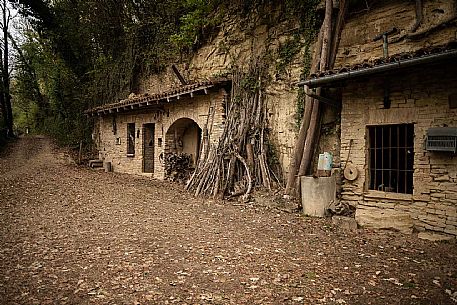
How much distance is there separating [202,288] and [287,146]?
222 inches

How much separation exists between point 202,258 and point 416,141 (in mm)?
4574

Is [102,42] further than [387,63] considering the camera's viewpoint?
Yes

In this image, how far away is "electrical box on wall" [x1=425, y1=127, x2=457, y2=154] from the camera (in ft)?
17.4

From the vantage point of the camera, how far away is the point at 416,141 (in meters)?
5.92

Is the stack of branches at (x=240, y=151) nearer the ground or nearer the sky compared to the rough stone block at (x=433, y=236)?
nearer the sky

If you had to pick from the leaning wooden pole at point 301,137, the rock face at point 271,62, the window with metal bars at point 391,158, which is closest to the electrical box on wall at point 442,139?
the window with metal bars at point 391,158

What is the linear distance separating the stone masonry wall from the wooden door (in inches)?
349

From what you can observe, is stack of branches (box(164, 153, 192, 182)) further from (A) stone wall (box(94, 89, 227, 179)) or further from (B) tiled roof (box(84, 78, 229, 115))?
(B) tiled roof (box(84, 78, 229, 115))

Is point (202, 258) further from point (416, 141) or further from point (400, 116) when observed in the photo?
point (400, 116)

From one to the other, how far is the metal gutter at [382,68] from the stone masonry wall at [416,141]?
2.70 ft

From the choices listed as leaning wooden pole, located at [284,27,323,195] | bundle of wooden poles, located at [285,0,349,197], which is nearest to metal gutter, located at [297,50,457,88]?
bundle of wooden poles, located at [285,0,349,197]

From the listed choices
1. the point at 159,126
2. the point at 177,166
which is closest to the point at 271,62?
the point at 177,166

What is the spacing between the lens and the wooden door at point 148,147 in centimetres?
1325

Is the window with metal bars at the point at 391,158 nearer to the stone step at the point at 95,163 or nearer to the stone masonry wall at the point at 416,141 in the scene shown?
the stone masonry wall at the point at 416,141
